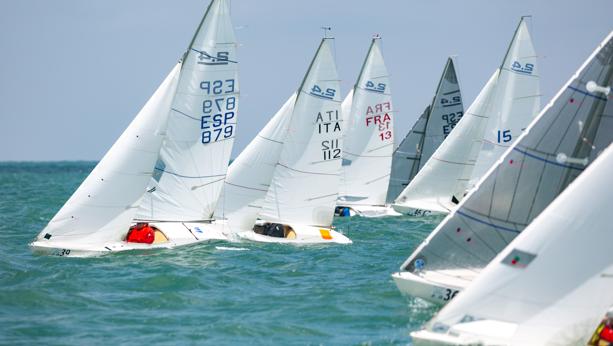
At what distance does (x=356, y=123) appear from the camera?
3291 centimetres

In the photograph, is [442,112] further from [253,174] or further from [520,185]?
[520,185]

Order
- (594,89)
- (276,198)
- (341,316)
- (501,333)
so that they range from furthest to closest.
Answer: (276,198)
(341,316)
(594,89)
(501,333)

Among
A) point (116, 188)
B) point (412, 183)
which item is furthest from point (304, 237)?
point (412, 183)

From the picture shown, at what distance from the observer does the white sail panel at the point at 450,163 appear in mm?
Answer: 31484

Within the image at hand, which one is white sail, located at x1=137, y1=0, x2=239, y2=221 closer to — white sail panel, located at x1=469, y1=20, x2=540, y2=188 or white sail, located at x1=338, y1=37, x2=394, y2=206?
white sail, located at x1=338, y1=37, x2=394, y2=206

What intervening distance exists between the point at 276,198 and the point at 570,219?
45.4 ft

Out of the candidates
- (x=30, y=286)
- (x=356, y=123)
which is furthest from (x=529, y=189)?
(x=356, y=123)

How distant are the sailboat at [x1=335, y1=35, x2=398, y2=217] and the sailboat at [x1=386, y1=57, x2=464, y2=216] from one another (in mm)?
3149

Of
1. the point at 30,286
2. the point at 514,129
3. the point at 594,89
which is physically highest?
the point at 594,89

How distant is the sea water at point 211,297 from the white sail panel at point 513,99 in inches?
352

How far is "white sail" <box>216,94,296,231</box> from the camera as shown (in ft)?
78.7

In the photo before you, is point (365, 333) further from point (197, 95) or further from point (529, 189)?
point (197, 95)

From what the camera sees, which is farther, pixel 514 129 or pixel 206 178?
pixel 514 129

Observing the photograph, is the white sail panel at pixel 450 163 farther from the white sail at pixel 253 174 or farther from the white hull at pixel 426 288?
the white hull at pixel 426 288
